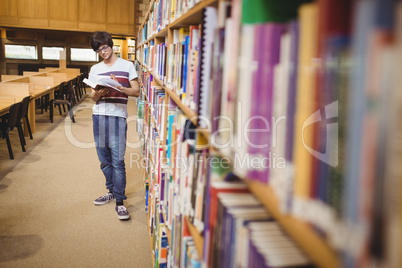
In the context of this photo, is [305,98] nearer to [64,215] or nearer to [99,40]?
[99,40]

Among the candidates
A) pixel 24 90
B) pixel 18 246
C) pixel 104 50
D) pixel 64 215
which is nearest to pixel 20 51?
pixel 24 90

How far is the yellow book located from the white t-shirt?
2.64 meters

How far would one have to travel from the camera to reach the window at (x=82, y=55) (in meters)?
15.6

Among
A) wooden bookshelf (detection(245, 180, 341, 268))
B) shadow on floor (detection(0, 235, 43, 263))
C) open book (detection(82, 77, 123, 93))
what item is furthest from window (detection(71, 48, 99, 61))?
wooden bookshelf (detection(245, 180, 341, 268))

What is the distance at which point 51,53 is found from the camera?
15.4m

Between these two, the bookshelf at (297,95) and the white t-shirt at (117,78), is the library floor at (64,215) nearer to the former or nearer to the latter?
the white t-shirt at (117,78)

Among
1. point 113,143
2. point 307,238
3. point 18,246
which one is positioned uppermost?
point 307,238

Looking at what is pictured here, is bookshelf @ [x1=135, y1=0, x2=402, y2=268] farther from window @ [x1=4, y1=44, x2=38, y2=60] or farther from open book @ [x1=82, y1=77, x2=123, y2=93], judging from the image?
window @ [x1=4, y1=44, x2=38, y2=60]

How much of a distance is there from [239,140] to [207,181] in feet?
1.07

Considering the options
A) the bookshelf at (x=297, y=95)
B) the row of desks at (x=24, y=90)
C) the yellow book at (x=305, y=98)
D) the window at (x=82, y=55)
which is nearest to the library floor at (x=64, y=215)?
the row of desks at (x=24, y=90)

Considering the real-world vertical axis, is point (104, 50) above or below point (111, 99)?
above

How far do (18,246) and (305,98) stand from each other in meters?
2.86

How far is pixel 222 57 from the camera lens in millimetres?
813

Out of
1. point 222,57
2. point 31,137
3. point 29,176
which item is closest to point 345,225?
point 222,57
